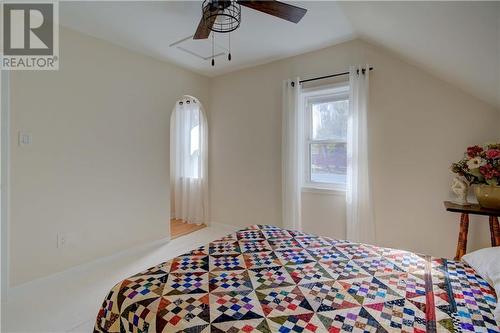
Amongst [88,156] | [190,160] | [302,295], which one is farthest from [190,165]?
[302,295]

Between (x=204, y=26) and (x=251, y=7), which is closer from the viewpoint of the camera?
(x=251, y=7)

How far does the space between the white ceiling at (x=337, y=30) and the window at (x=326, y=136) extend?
596mm

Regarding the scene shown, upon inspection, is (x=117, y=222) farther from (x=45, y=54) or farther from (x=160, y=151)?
(x=45, y=54)

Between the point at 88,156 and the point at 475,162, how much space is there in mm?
3551

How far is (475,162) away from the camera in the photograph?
2.01m

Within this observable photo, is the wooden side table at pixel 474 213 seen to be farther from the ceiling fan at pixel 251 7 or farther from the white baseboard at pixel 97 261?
the white baseboard at pixel 97 261

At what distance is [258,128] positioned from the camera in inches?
142

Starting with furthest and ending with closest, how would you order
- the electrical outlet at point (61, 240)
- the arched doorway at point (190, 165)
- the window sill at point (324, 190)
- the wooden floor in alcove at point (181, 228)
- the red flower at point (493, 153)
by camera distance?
1. the arched doorway at point (190, 165)
2. the wooden floor in alcove at point (181, 228)
3. the window sill at point (324, 190)
4. the electrical outlet at point (61, 240)
5. the red flower at point (493, 153)

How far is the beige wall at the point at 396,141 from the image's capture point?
92.9 inches

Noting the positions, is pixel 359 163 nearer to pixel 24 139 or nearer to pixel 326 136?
pixel 326 136

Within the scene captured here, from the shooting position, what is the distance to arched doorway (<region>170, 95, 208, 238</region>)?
4.19 meters

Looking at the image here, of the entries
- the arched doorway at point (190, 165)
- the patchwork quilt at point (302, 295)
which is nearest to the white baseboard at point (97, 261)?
the arched doorway at point (190, 165)

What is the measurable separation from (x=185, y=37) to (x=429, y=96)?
8.34ft

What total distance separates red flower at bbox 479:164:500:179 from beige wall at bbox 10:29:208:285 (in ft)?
10.9
